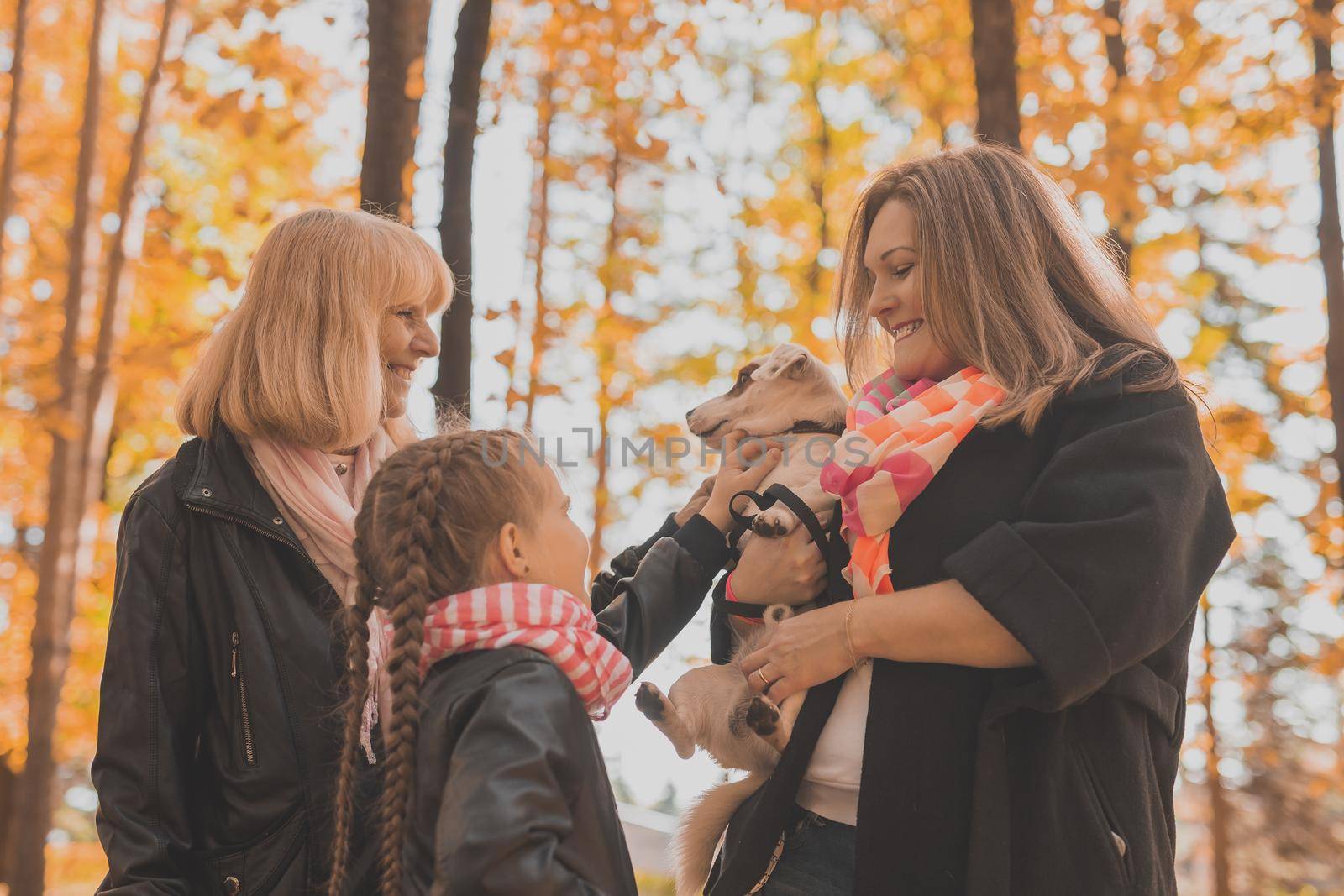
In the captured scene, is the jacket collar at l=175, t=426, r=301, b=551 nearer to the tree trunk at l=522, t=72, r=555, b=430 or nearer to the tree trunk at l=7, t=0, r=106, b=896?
the tree trunk at l=522, t=72, r=555, b=430

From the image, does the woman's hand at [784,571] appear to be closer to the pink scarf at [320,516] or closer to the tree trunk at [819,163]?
the pink scarf at [320,516]

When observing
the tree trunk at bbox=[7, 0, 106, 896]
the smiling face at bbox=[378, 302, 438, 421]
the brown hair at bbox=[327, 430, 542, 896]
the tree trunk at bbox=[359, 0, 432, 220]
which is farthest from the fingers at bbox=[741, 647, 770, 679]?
the tree trunk at bbox=[7, 0, 106, 896]

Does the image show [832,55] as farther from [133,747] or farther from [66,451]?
[133,747]

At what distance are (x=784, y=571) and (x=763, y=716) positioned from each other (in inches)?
14.8

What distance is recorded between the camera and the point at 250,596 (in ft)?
7.62

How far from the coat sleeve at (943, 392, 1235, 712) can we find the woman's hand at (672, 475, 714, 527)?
3.30 feet

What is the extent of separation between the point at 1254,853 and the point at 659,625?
44.5ft

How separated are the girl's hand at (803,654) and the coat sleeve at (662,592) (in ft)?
0.96

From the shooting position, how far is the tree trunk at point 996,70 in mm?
4984

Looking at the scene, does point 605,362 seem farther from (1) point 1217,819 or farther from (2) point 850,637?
(1) point 1217,819

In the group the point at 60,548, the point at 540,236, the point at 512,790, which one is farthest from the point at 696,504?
the point at 60,548

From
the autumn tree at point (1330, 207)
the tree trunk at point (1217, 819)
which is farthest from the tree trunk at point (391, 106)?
the tree trunk at point (1217, 819)

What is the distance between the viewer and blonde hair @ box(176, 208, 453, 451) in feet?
8.09

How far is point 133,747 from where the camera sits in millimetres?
2193
